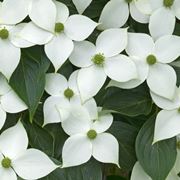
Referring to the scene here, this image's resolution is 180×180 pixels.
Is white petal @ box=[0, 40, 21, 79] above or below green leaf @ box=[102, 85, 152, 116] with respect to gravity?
above

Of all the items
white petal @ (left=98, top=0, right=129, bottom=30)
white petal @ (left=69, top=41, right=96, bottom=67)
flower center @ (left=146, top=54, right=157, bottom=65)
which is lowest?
flower center @ (left=146, top=54, right=157, bottom=65)

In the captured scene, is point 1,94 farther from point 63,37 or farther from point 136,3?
point 136,3

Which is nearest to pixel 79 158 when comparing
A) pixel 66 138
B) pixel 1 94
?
pixel 66 138

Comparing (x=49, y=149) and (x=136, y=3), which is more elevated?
(x=136, y=3)

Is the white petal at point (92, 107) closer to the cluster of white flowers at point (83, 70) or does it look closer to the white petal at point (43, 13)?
the cluster of white flowers at point (83, 70)

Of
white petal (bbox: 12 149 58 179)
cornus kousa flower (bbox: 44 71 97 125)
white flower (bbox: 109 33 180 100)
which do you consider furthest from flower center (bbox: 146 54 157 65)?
white petal (bbox: 12 149 58 179)

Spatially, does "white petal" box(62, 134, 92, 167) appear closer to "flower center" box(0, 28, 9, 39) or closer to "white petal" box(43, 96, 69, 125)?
"white petal" box(43, 96, 69, 125)

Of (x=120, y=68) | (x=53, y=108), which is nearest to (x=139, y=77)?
(x=120, y=68)
